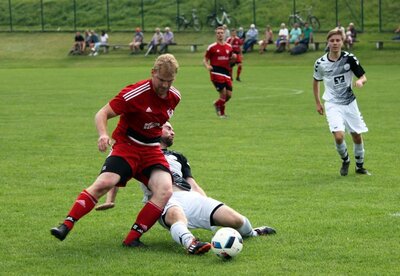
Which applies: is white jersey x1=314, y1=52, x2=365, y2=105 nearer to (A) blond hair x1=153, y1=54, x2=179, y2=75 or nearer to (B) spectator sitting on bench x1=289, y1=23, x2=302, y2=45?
(A) blond hair x1=153, y1=54, x2=179, y2=75

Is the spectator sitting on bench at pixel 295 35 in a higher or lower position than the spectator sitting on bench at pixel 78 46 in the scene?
higher

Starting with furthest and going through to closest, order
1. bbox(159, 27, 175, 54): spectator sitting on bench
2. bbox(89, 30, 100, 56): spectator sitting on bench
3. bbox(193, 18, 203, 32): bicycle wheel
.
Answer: bbox(193, 18, 203, 32): bicycle wheel < bbox(89, 30, 100, 56): spectator sitting on bench < bbox(159, 27, 175, 54): spectator sitting on bench

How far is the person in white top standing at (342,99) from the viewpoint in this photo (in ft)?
42.1

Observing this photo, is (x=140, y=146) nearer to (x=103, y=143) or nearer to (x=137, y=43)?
(x=103, y=143)

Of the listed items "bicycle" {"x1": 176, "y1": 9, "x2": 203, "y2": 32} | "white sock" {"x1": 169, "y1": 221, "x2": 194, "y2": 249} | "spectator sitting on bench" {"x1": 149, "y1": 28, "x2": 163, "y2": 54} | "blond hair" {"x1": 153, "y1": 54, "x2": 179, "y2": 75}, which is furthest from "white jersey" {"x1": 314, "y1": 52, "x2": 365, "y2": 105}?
"bicycle" {"x1": 176, "y1": 9, "x2": 203, "y2": 32}

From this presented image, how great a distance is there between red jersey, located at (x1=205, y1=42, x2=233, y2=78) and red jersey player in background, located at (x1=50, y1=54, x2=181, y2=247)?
14917 mm

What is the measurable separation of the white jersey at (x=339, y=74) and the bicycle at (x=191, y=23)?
47.0 meters

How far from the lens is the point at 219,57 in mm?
23359

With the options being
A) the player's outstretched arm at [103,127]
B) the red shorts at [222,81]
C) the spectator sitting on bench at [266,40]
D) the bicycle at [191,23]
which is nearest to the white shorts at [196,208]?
the player's outstretched arm at [103,127]

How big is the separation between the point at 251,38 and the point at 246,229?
43803 millimetres

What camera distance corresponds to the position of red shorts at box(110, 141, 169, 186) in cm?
→ 826

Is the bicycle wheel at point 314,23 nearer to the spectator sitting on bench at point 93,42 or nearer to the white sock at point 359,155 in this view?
the spectator sitting on bench at point 93,42

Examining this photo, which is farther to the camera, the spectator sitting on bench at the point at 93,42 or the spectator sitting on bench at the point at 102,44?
the spectator sitting on bench at the point at 93,42

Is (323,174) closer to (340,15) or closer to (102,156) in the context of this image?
(102,156)
